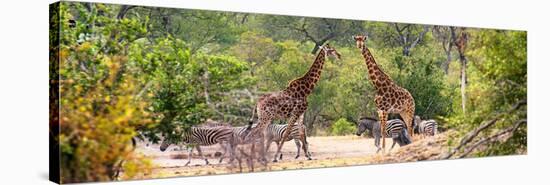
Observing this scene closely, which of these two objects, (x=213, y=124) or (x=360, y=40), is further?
(x=360, y=40)

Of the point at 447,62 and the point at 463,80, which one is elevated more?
the point at 447,62

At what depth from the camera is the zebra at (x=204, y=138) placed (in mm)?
8984

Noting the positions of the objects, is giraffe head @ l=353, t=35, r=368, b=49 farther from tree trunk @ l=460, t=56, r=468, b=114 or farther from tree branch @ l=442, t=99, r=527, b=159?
tree branch @ l=442, t=99, r=527, b=159

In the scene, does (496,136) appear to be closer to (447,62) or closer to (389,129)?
(447,62)

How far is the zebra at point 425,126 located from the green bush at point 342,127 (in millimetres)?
1016

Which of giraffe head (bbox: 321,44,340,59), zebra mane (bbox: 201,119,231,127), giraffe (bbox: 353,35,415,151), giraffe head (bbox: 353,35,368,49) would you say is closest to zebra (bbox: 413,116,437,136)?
giraffe (bbox: 353,35,415,151)

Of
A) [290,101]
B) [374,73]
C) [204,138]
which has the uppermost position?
[374,73]

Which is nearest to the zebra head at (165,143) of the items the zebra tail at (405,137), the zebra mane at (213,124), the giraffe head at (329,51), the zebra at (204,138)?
the zebra at (204,138)

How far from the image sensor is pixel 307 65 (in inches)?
389

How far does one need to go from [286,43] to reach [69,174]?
315cm

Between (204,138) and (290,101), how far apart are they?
1.26 metres

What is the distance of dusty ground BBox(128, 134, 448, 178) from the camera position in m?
8.89

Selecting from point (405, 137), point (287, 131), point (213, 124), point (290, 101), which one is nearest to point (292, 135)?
point (287, 131)

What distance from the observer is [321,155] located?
996 centimetres
